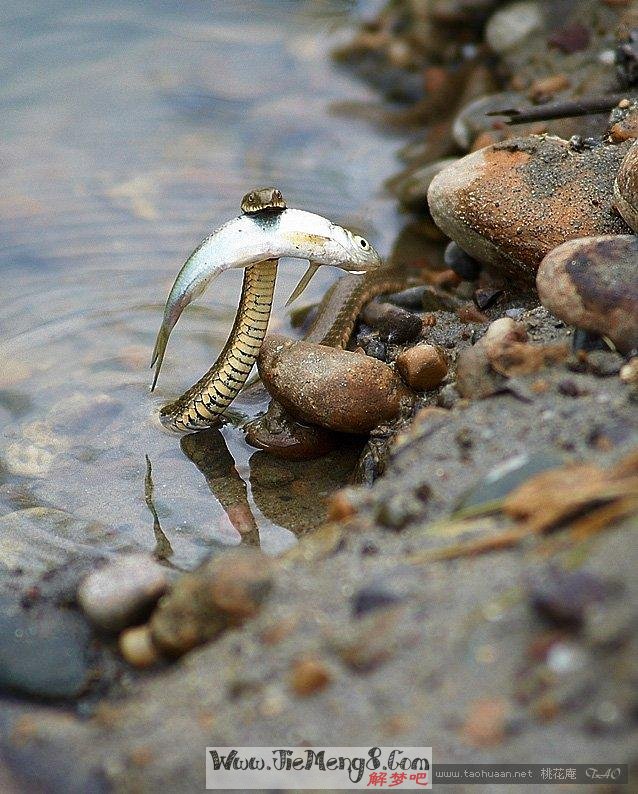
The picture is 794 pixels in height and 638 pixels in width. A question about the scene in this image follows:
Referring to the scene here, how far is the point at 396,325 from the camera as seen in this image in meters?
5.59

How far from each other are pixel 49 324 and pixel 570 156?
10.9 ft

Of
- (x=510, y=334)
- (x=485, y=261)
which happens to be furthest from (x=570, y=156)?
(x=510, y=334)

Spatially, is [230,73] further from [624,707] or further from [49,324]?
[624,707]

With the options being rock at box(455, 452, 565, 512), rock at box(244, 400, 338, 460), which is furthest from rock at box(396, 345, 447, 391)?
rock at box(455, 452, 565, 512)

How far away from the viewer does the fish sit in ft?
15.2

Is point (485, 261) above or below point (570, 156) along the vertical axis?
below

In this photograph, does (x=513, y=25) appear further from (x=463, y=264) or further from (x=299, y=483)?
(x=299, y=483)

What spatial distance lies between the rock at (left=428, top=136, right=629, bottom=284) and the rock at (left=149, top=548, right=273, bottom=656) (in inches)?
104

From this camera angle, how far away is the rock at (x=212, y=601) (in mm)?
Result: 3191

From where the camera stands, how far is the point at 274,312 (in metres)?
6.46

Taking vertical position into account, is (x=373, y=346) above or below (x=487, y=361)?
below

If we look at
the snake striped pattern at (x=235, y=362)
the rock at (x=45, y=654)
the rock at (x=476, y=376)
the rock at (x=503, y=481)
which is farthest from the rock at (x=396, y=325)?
the rock at (x=45, y=654)

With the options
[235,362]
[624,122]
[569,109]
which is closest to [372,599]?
[235,362]

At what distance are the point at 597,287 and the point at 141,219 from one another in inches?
175
